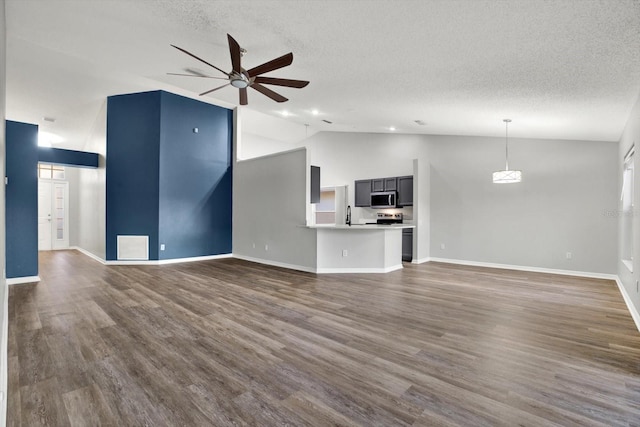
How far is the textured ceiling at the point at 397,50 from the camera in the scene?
A: 2396 mm

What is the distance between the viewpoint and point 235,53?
3047 mm

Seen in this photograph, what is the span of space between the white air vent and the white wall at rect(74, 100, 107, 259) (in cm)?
40

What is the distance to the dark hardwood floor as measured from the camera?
174cm

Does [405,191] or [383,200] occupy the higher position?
[405,191]

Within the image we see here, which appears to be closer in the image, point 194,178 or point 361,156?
point 194,178

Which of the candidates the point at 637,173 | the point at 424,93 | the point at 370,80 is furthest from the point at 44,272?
the point at 637,173

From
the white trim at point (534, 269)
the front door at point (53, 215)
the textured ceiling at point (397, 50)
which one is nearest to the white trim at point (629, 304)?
the white trim at point (534, 269)

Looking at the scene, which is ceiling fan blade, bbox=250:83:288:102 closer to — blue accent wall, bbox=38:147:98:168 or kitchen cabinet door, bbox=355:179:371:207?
kitchen cabinet door, bbox=355:179:371:207

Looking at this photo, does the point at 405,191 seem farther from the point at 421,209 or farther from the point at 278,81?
the point at 278,81

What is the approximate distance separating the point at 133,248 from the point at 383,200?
5.97 metres

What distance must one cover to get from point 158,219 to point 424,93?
568 cm

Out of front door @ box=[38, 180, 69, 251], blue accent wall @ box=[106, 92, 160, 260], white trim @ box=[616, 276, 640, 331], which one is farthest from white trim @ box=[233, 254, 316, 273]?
front door @ box=[38, 180, 69, 251]

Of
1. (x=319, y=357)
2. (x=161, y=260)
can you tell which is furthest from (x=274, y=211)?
(x=319, y=357)

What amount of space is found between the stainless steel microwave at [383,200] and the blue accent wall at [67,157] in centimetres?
692
